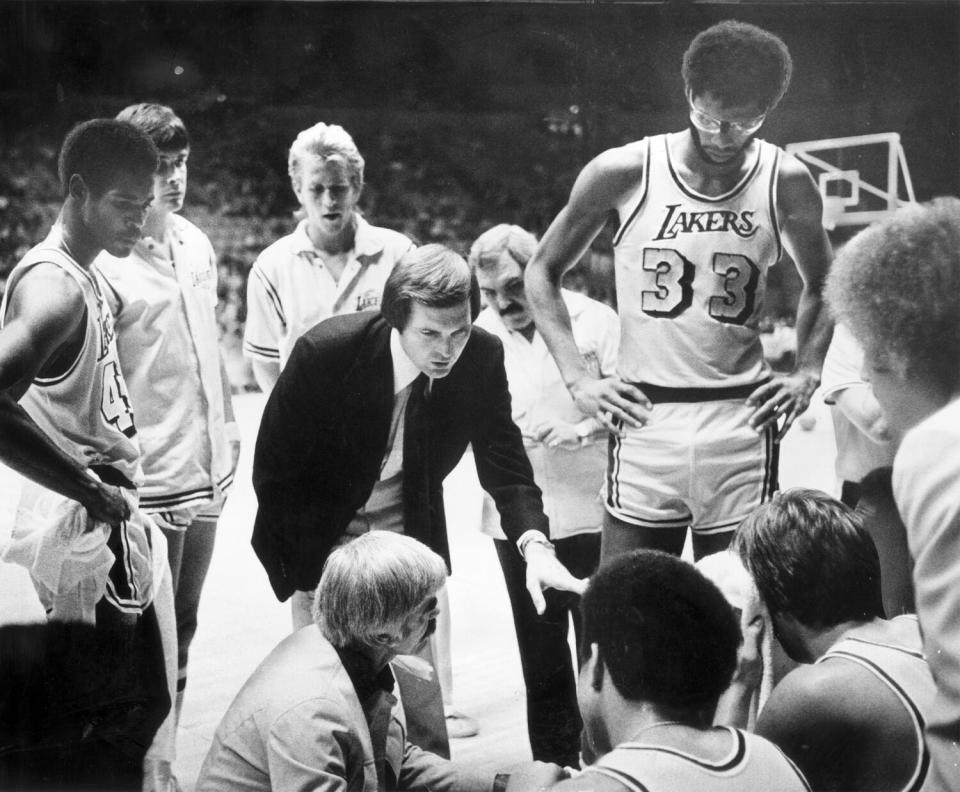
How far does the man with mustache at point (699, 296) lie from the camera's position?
102 inches

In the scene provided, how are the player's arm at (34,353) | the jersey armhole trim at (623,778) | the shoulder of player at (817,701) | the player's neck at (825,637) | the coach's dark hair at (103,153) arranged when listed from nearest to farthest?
the jersey armhole trim at (623,778) → the shoulder of player at (817,701) → the player's neck at (825,637) → the player's arm at (34,353) → the coach's dark hair at (103,153)

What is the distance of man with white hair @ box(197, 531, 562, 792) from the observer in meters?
2.06

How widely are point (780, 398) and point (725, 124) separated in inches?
25.8

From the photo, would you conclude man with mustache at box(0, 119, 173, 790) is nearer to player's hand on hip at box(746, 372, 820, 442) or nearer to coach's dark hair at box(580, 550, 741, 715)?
coach's dark hair at box(580, 550, 741, 715)

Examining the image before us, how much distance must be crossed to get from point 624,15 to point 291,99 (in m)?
0.83

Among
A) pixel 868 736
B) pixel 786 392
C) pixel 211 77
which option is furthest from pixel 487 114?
pixel 868 736

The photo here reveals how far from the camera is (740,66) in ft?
8.48

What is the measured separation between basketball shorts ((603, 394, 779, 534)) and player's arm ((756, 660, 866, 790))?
62cm

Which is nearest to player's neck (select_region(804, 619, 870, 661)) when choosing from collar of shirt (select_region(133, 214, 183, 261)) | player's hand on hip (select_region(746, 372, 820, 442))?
player's hand on hip (select_region(746, 372, 820, 442))

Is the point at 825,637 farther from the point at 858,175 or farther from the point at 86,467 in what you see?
the point at 86,467

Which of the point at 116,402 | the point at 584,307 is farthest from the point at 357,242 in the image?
the point at 116,402

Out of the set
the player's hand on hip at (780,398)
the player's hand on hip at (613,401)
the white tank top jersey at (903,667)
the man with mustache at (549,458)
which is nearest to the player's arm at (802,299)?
the player's hand on hip at (780,398)

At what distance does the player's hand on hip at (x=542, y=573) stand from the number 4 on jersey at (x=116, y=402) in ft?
3.31

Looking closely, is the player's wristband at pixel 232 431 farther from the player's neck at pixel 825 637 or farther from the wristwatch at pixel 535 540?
the player's neck at pixel 825 637
